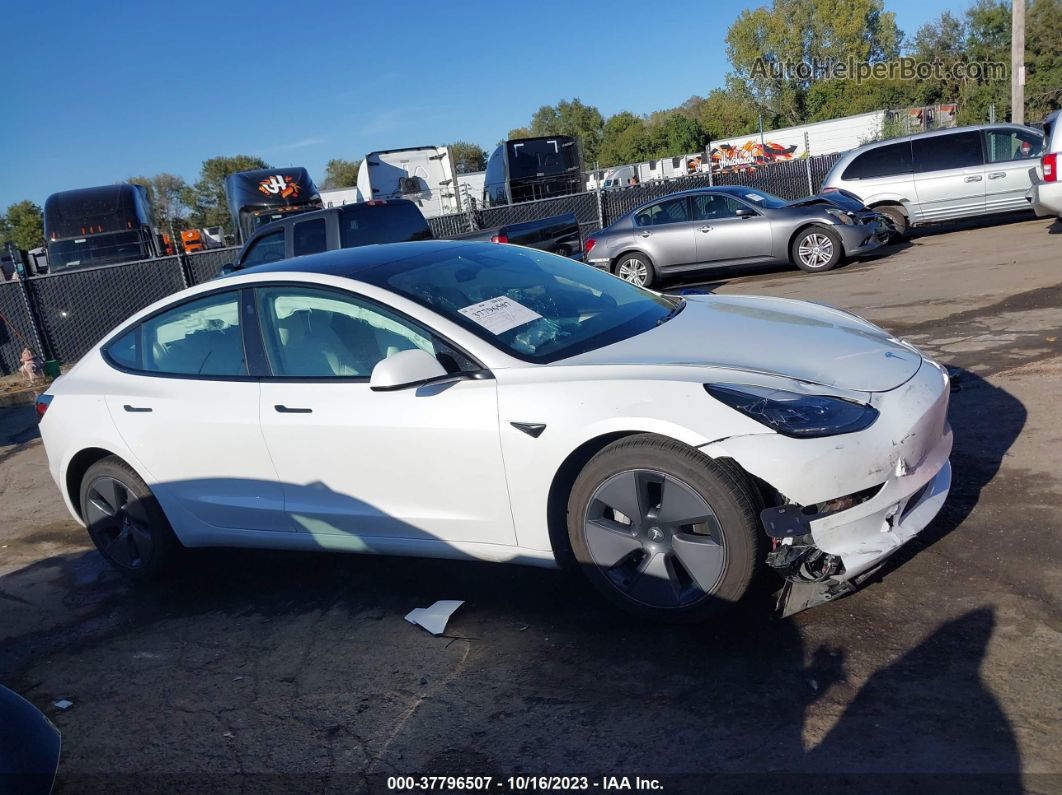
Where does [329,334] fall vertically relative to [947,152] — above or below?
above

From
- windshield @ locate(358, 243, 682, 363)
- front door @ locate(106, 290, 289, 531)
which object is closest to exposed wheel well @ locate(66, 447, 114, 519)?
front door @ locate(106, 290, 289, 531)

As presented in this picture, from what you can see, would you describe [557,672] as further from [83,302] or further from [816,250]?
[83,302]

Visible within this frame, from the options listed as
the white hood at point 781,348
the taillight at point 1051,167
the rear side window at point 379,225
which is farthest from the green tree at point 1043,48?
the white hood at point 781,348

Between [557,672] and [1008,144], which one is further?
[1008,144]

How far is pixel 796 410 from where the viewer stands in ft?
10.8

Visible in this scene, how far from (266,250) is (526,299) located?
755cm

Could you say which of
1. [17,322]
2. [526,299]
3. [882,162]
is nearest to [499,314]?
[526,299]

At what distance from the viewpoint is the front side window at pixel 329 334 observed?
13.4 feet

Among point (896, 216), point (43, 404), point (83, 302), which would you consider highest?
point (43, 404)

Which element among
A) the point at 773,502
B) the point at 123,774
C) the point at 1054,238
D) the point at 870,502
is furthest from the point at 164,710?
the point at 1054,238

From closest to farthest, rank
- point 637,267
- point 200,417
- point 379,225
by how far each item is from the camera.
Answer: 1. point 200,417
2. point 379,225
3. point 637,267

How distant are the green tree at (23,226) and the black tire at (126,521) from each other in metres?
78.0

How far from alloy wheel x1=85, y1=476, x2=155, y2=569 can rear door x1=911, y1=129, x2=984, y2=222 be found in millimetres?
14187

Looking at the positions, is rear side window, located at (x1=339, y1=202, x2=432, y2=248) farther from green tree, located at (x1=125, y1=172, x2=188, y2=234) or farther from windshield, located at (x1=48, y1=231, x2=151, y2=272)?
green tree, located at (x1=125, y1=172, x2=188, y2=234)
